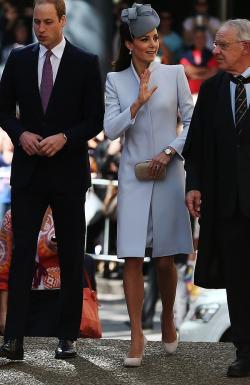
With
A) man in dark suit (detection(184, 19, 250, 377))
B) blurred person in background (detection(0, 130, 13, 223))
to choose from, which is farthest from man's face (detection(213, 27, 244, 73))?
blurred person in background (detection(0, 130, 13, 223))

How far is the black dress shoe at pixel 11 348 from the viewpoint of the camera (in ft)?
24.9

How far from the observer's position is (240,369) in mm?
7328

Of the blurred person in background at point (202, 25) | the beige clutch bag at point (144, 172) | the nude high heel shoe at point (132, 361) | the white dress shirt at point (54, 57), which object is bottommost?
the nude high heel shoe at point (132, 361)

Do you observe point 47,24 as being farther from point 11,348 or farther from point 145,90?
point 11,348

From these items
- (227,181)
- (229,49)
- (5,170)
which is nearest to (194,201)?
(227,181)

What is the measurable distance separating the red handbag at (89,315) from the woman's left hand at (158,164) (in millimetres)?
1252

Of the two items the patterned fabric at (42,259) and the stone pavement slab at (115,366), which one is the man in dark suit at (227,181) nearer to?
the stone pavement slab at (115,366)

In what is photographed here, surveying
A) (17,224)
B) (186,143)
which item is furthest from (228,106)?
(17,224)

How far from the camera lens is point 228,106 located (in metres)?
7.34

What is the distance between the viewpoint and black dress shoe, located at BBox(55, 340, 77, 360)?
7848 millimetres

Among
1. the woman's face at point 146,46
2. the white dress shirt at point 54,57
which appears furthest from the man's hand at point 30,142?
the woman's face at point 146,46

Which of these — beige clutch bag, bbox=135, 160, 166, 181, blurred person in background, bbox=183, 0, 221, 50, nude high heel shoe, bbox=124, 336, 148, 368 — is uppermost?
blurred person in background, bbox=183, 0, 221, 50

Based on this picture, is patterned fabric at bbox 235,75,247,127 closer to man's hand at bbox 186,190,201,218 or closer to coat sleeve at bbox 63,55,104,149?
man's hand at bbox 186,190,201,218

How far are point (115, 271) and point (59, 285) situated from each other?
A: 23.5 ft
